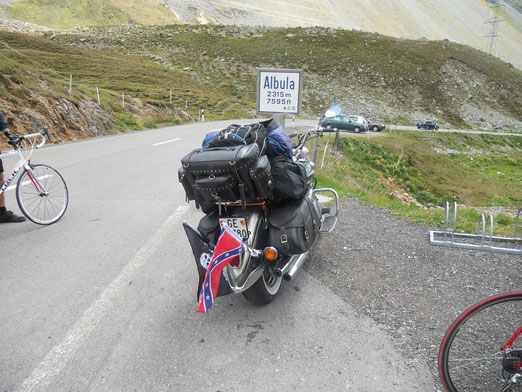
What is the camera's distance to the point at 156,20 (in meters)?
128

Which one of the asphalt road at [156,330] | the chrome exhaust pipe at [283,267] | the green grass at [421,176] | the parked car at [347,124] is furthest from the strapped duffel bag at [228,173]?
the parked car at [347,124]

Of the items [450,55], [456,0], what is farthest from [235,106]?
[456,0]

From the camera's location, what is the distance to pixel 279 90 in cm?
782

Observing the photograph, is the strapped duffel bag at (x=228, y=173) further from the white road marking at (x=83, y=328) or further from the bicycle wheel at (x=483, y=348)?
the bicycle wheel at (x=483, y=348)

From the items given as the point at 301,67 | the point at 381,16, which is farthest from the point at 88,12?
the point at 381,16

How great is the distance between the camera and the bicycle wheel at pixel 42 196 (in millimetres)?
5105

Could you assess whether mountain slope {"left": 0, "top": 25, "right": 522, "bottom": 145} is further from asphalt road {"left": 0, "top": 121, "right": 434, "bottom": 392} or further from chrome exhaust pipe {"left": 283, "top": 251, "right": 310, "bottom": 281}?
chrome exhaust pipe {"left": 283, "top": 251, "right": 310, "bottom": 281}

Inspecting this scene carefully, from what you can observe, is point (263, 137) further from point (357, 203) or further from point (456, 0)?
point (456, 0)

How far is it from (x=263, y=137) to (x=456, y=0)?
218 metres

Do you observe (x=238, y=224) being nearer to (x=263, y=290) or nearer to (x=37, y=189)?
(x=263, y=290)

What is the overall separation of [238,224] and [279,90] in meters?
5.47

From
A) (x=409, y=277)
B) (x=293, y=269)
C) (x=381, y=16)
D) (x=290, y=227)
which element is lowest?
(x=409, y=277)

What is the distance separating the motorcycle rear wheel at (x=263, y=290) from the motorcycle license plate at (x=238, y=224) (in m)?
0.38

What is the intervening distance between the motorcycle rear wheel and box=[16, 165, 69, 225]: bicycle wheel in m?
3.71
